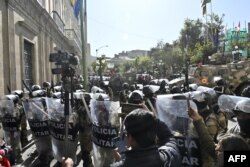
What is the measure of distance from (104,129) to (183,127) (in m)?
1.89

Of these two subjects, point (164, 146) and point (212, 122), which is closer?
point (164, 146)

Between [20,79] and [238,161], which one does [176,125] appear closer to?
[238,161]

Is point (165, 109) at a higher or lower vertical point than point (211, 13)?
lower

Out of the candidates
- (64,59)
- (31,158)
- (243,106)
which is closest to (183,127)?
(243,106)

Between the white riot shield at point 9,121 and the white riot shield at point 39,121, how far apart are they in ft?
2.18

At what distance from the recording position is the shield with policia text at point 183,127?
3.70 meters

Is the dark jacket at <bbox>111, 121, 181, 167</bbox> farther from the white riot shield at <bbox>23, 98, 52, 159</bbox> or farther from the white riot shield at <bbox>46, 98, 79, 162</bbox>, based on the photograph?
the white riot shield at <bbox>23, 98, 52, 159</bbox>

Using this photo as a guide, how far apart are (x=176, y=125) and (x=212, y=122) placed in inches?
24.2

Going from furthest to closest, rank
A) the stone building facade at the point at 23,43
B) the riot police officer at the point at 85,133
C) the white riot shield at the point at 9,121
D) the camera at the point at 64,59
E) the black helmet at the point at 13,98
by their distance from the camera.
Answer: the stone building facade at the point at 23,43 → the black helmet at the point at 13,98 → the white riot shield at the point at 9,121 → the riot police officer at the point at 85,133 → the camera at the point at 64,59

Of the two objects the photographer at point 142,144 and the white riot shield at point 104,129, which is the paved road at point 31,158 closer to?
the white riot shield at point 104,129

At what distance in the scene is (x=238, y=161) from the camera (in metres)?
2.52

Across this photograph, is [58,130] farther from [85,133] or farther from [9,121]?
[9,121]

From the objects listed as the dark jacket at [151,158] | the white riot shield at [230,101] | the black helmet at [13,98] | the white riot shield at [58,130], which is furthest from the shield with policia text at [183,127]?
the black helmet at [13,98]

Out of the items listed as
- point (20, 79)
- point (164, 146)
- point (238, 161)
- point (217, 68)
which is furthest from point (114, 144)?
point (217, 68)
